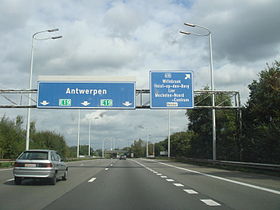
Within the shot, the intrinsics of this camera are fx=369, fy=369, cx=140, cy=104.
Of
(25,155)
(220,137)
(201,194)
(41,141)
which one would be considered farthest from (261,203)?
(41,141)

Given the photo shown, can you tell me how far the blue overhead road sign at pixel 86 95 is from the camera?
29672 millimetres

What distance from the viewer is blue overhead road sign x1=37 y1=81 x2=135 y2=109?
29672 mm

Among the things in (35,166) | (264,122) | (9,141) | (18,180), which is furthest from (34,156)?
(9,141)

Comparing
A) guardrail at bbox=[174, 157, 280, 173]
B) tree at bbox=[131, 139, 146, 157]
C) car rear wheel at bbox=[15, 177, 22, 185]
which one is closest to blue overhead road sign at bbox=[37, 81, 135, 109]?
guardrail at bbox=[174, 157, 280, 173]

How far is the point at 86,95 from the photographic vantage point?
2973 cm

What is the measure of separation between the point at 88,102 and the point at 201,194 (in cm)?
1914

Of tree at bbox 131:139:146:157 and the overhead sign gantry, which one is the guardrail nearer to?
the overhead sign gantry

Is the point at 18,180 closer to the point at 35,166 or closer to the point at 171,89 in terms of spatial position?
the point at 35,166

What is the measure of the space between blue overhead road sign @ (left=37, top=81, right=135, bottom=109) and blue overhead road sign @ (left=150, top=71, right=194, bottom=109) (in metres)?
1.86

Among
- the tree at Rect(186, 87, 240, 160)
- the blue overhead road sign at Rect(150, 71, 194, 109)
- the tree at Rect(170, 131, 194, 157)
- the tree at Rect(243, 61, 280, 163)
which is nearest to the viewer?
the tree at Rect(243, 61, 280, 163)

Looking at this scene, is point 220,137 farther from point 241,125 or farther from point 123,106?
point 123,106

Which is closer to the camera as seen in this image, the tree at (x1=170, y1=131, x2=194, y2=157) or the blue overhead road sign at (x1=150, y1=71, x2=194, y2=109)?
the blue overhead road sign at (x1=150, y1=71, x2=194, y2=109)

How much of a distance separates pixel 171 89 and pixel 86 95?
6916 millimetres

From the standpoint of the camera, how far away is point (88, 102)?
29672 mm
